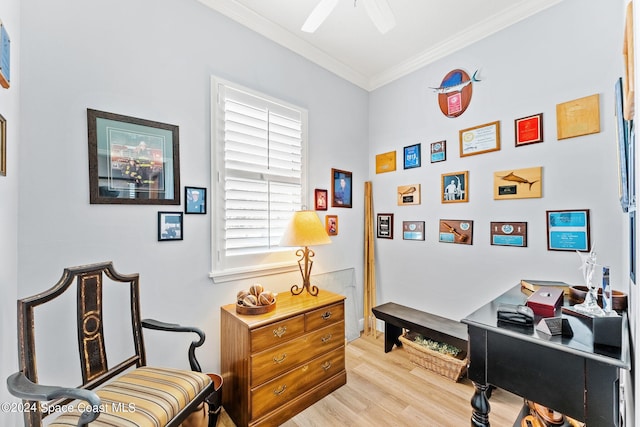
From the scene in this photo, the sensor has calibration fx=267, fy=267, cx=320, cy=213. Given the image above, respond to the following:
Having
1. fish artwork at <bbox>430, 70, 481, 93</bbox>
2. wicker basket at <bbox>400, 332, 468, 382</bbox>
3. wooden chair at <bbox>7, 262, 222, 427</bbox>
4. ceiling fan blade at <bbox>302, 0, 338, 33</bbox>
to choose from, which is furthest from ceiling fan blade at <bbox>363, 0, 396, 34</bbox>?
wicker basket at <bbox>400, 332, 468, 382</bbox>

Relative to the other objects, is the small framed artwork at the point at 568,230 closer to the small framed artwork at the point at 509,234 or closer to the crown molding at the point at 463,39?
the small framed artwork at the point at 509,234

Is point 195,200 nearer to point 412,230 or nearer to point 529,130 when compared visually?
point 412,230

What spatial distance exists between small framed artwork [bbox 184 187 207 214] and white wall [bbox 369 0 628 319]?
6.44 ft

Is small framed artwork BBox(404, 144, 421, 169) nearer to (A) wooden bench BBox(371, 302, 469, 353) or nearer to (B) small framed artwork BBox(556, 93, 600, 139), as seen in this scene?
(B) small framed artwork BBox(556, 93, 600, 139)

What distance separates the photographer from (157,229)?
1.74m

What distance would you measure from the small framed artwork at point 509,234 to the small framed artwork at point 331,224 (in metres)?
1.43

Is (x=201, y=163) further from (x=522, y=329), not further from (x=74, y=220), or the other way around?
(x=522, y=329)

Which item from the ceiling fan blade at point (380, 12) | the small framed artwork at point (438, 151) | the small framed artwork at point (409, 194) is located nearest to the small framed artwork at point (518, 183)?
the small framed artwork at point (438, 151)

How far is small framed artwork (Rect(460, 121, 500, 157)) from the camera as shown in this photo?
2.25 metres

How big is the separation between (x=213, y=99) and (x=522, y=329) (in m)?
2.27

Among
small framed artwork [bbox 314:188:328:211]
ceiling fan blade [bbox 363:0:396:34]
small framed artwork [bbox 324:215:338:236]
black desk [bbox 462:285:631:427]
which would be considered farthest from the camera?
small framed artwork [bbox 324:215:338:236]

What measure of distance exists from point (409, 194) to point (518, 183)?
3.12 ft

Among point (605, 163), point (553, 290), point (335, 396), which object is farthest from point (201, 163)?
point (605, 163)

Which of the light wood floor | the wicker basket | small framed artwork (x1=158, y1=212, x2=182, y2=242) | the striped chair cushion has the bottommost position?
the light wood floor
